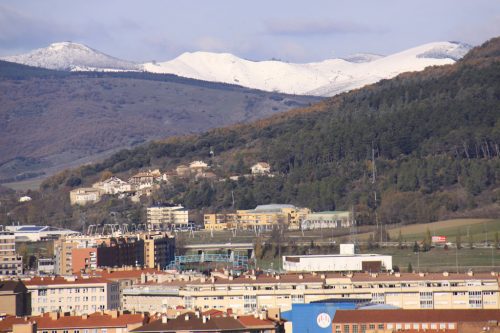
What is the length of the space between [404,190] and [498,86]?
30634 mm

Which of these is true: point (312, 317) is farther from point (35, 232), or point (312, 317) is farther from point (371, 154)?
point (371, 154)

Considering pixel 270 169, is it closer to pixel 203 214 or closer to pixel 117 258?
pixel 203 214

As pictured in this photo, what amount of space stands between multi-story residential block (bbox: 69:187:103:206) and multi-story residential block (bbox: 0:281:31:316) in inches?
3353

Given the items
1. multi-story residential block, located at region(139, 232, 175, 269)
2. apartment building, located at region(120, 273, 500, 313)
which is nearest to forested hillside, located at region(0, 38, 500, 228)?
multi-story residential block, located at region(139, 232, 175, 269)

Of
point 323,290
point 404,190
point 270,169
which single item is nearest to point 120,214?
point 270,169

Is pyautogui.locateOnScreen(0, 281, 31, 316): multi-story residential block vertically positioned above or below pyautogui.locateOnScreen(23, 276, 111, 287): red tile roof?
below

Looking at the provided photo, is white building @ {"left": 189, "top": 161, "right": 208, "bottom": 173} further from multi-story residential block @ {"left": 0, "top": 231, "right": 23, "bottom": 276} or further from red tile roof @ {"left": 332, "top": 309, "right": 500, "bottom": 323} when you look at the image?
red tile roof @ {"left": 332, "top": 309, "right": 500, "bottom": 323}

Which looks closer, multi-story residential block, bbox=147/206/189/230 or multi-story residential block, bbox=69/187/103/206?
multi-story residential block, bbox=147/206/189/230

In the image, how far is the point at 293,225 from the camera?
131250 mm

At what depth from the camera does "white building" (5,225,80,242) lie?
130250mm

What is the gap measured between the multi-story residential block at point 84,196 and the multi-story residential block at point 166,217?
41.8ft

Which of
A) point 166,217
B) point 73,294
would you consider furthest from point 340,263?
point 166,217

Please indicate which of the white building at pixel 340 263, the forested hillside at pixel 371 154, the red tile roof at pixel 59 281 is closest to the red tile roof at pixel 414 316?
the red tile roof at pixel 59 281

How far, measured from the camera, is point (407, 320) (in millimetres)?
50812
